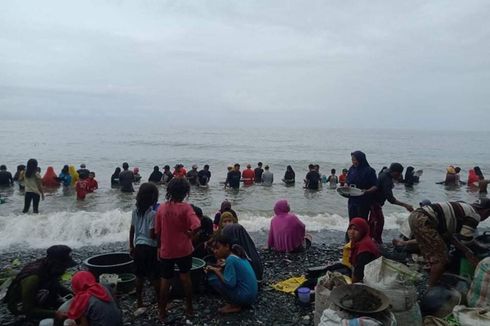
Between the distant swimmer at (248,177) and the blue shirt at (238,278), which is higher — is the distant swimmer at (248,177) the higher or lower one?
the lower one

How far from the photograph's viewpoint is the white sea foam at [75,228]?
1000 centimetres

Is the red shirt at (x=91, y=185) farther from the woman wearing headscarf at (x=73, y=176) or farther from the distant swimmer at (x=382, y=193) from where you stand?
the distant swimmer at (x=382, y=193)

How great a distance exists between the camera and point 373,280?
4.52 metres

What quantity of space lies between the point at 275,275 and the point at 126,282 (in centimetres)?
254

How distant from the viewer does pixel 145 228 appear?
17.0ft

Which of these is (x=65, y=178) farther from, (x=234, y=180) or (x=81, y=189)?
(x=234, y=180)

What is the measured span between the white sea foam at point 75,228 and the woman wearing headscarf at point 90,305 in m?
6.02

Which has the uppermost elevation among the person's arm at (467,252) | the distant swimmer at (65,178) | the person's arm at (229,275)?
the person's arm at (467,252)

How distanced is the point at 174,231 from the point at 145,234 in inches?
21.4

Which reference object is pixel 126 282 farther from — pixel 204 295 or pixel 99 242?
pixel 99 242

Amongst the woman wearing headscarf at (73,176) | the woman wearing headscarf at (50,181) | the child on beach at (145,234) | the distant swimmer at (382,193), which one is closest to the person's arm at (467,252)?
the distant swimmer at (382,193)

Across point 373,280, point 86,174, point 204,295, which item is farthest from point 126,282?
point 86,174

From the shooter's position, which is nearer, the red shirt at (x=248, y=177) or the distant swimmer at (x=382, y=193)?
the distant swimmer at (x=382, y=193)

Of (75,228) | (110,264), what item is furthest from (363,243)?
(75,228)
